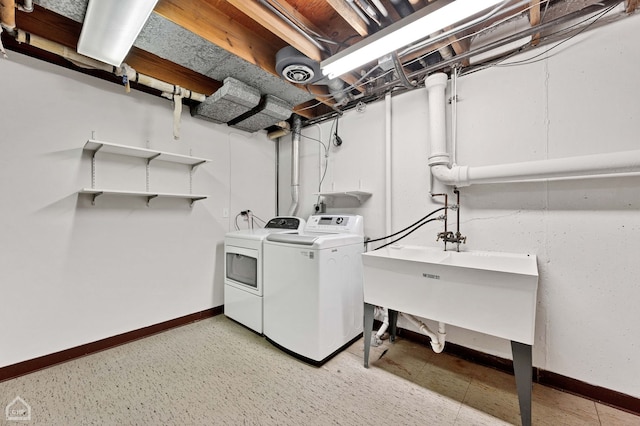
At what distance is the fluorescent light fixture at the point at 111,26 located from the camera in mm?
1402

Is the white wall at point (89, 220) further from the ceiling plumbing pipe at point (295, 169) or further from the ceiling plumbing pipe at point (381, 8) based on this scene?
the ceiling plumbing pipe at point (381, 8)

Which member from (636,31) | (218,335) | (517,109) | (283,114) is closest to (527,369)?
(517,109)

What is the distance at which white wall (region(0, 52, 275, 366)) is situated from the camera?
1.87 meters

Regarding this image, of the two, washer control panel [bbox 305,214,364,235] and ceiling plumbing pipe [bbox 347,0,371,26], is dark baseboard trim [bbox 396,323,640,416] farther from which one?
ceiling plumbing pipe [bbox 347,0,371,26]

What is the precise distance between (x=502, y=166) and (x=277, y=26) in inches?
71.8

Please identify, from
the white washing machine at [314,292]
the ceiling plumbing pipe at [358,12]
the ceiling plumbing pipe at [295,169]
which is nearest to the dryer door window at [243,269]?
the white washing machine at [314,292]

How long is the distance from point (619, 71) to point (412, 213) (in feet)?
5.19

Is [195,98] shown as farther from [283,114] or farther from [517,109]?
[517,109]

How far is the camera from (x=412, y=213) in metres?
2.41

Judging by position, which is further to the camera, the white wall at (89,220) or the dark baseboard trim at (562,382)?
the white wall at (89,220)

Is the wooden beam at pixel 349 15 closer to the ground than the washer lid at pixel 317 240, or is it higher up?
higher up

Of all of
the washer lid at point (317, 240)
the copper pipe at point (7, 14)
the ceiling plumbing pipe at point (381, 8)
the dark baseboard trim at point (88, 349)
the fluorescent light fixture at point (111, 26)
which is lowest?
the dark baseboard trim at point (88, 349)

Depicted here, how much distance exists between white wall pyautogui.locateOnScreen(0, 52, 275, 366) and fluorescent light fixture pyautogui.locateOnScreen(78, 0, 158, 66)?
63 cm

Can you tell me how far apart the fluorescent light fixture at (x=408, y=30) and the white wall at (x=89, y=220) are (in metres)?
1.90
